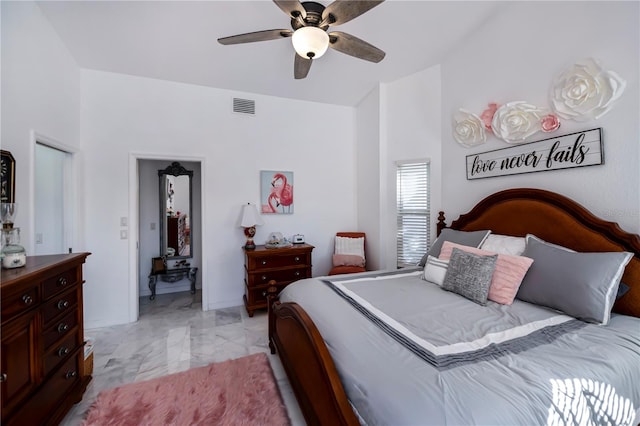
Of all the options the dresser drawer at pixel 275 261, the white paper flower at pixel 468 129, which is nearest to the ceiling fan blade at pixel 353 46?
the white paper flower at pixel 468 129

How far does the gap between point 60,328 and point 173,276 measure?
2538 millimetres

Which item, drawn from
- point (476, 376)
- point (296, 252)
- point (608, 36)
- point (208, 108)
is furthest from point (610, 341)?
point (208, 108)

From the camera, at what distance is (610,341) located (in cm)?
123

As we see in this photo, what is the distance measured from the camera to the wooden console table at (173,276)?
12.6ft

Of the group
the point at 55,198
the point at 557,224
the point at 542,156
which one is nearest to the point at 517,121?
the point at 542,156

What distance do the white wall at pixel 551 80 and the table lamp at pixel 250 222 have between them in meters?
2.38

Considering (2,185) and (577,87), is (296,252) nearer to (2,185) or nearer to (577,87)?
(2,185)

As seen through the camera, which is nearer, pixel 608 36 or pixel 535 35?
pixel 608 36

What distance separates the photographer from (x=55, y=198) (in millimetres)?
2777

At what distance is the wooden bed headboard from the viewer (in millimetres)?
1553

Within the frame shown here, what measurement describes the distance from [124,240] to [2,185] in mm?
1520

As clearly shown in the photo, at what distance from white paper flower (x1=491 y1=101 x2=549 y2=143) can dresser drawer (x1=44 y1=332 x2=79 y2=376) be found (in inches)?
144

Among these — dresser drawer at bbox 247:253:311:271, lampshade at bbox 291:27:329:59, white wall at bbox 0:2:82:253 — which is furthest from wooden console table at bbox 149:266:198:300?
lampshade at bbox 291:27:329:59

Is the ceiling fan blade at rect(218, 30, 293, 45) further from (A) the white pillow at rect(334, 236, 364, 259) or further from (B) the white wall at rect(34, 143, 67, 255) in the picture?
(A) the white pillow at rect(334, 236, 364, 259)
